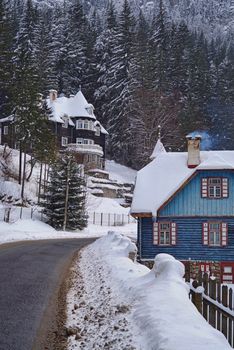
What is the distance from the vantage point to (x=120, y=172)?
69.8 metres

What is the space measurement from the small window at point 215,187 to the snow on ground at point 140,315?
51.7 feet

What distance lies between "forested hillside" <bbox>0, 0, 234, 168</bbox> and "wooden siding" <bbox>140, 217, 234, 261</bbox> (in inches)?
1193

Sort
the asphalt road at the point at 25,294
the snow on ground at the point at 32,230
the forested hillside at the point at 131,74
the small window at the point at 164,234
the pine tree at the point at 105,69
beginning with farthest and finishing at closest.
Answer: the pine tree at the point at 105,69
the forested hillside at the point at 131,74
the snow on ground at the point at 32,230
the small window at the point at 164,234
the asphalt road at the point at 25,294

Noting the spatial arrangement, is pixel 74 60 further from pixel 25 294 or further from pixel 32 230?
pixel 25 294

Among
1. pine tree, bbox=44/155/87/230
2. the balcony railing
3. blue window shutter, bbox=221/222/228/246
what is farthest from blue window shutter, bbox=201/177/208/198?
the balcony railing

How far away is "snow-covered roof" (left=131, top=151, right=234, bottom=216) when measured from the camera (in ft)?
87.6

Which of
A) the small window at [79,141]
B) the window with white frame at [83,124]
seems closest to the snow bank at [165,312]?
the small window at [79,141]

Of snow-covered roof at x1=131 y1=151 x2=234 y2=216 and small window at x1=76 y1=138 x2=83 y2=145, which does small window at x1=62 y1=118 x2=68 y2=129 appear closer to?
small window at x1=76 y1=138 x2=83 y2=145

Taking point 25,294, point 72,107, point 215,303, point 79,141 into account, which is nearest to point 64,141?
point 79,141

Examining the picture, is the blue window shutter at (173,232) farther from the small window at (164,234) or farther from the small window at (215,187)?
the small window at (215,187)

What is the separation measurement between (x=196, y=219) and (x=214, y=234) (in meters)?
1.32

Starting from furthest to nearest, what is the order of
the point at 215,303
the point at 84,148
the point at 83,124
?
the point at 83,124
the point at 84,148
the point at 215,303

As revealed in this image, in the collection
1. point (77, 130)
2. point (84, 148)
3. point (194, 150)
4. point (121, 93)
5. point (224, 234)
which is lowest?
point (224, 234)

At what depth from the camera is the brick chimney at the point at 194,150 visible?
28156 mm
